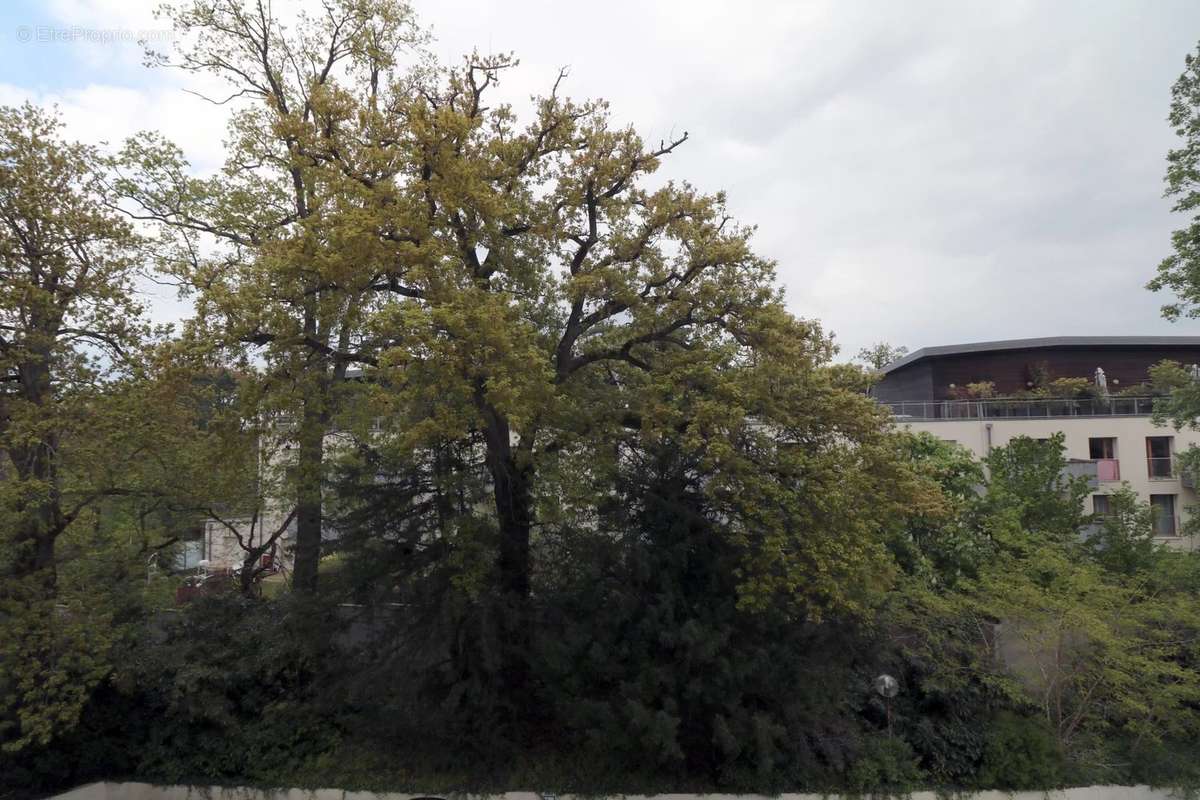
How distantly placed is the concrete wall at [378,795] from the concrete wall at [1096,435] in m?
17.4

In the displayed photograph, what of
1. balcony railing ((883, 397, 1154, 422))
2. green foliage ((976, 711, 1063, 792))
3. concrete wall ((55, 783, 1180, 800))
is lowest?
concrete wall ((55, 783, 1180, 800))

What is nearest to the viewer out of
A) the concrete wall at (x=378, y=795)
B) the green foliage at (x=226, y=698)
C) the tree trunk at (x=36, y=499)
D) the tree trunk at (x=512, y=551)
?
the tree trunk at (x=36, y=499)

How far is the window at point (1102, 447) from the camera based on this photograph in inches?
1230

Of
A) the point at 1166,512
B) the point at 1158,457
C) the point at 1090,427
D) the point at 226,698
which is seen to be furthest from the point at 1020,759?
the point at 1166,512

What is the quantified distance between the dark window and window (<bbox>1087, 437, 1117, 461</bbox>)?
1.25 m

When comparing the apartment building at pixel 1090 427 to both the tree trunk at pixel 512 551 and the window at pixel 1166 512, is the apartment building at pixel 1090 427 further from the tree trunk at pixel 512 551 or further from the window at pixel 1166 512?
the tree trunk at pixel 512 551

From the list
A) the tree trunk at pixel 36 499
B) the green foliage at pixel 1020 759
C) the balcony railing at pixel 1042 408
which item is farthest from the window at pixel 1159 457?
the tree trunk at pixel 36 499

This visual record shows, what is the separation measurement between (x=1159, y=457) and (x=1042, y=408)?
15.6 ft

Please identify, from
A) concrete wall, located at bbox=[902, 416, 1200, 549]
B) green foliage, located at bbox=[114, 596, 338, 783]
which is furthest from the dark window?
green foliage, located at bbox=[114, 596, 338, 783]

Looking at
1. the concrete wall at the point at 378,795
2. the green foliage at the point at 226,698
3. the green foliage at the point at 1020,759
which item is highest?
the green foliage at the point at 226,698

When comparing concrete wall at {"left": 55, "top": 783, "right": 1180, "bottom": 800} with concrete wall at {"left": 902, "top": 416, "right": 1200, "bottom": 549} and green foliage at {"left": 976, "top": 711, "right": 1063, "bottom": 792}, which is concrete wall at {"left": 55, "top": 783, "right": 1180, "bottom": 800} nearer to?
green foliage at {"left": 976, "top": 711, "right": 1063, "bottom": 792}

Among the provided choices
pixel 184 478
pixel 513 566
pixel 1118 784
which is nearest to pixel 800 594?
pixel 513 566

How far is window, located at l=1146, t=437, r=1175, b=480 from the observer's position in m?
31.1

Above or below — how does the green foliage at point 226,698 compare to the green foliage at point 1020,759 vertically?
above
